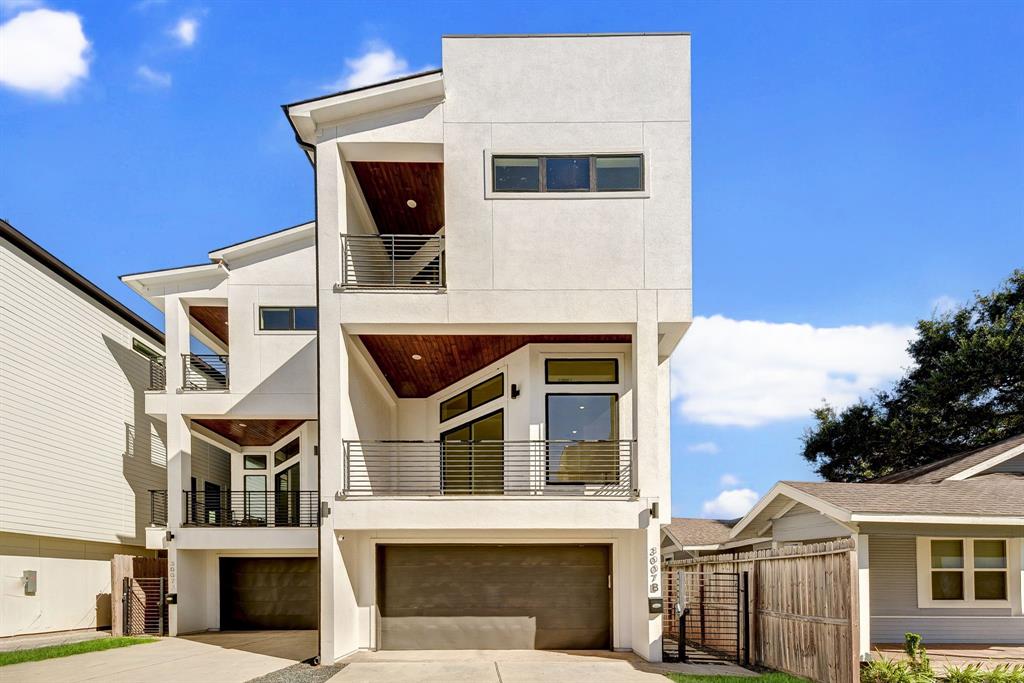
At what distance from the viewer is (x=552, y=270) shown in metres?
15.2

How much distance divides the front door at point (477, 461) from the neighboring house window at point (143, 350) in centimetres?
1393

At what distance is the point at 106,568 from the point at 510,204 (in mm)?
17643

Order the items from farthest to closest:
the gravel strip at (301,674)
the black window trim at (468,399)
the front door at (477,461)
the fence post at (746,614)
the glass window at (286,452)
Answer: the glass window at (286,452), the black window trim at (468,399), the front door at (477,461), the fence post at (746,614), the gravel strip at (301,674)

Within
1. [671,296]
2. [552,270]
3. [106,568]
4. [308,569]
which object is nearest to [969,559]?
[671,296]

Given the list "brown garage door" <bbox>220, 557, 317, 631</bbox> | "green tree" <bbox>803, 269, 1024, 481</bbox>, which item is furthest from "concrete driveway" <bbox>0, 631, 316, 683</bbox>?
"green tree" <bbox>803, 269, 1024, 481</bbox>

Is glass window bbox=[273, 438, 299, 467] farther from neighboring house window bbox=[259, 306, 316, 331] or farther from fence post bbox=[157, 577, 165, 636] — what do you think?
fence post bbox=[157, 577, 165, 636]

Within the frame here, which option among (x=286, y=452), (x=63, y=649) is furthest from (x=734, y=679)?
(x=286, y=452)

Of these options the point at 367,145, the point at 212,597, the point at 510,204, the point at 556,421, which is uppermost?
the point at 367,145

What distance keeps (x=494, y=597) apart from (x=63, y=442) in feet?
43.0

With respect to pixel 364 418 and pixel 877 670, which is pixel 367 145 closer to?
pixel 364 418

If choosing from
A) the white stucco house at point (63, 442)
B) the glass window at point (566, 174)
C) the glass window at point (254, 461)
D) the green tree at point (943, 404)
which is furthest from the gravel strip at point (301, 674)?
the green tree at point (943, 404)

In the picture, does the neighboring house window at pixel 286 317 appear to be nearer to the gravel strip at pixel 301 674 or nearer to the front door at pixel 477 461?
the front door at pixel 477 461

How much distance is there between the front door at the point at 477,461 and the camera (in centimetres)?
1695

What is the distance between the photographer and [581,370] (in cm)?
1666
